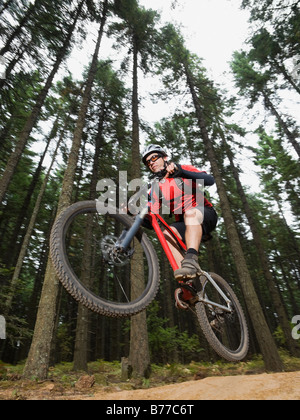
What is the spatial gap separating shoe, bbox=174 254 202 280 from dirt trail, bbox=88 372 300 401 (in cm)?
134

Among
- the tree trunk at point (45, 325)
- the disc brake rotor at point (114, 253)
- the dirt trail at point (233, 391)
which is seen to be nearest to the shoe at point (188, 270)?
the disc brake rotor at point (114, 253)

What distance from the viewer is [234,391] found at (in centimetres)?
279

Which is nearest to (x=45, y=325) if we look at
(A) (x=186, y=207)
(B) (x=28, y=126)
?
(A) (x=186, y=207)

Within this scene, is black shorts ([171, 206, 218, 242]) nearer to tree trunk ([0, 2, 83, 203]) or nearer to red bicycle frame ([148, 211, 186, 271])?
red bicycle frame ([148, 211, 186, 271])

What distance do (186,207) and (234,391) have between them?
2.32 m

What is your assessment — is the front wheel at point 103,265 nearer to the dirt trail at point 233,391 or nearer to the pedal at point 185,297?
the pedal at point 185,297

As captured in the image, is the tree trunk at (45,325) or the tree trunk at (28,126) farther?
the tree trunk at (28,126)

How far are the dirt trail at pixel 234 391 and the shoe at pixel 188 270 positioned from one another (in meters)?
1.34

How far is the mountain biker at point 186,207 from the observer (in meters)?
2.99

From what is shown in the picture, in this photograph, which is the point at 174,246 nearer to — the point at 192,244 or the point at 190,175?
the point at 192,244

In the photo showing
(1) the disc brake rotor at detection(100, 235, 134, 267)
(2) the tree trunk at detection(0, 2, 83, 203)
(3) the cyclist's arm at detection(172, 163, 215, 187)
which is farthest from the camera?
(2) the tree trunk at detection(0, 2, 83, 203)

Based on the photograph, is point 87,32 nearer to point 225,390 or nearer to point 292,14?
point 292,14

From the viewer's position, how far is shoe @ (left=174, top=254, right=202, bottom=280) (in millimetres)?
2867

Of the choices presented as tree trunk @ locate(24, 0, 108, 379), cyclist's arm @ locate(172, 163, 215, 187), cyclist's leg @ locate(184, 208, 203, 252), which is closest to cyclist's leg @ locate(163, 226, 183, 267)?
cyclist's leg @ locate(184, 208, 203, 252)
